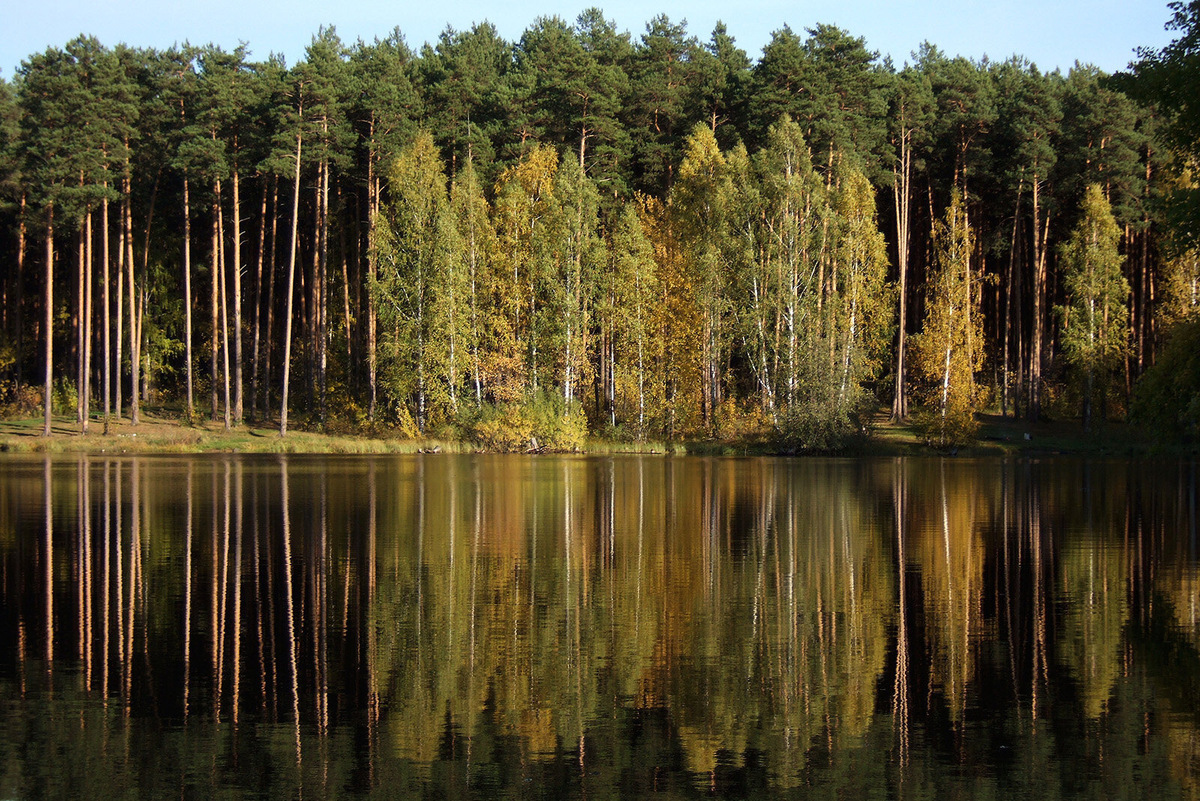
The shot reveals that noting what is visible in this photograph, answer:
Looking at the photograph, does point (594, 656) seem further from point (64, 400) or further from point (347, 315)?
point (64, 400)

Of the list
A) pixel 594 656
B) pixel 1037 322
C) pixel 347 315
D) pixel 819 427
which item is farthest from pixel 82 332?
pixel 594 656

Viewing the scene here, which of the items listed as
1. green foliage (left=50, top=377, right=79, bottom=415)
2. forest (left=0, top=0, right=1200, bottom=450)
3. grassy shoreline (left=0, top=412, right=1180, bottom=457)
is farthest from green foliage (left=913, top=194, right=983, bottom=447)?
green foliage (left=50, top=377, right=79, bottom=415)

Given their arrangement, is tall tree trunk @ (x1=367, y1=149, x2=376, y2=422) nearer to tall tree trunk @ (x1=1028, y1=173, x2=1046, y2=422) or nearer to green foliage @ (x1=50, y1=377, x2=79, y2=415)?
green foliage @ (x1=50, y1=377, x2=79, y2=415)

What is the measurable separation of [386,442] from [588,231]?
14.6 m

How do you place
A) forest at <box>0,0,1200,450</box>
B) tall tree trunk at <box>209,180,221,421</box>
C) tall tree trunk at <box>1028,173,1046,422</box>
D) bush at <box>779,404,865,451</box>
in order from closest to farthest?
bush at <box>779,404,865,451</box> → forest at <box>0,0,1200,450</box> → tall tree trunk at <box>209,180,221,421</box> → tall tree trunk at <box>1028,173,1046,422</box>

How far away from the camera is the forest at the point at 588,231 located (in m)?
56.9

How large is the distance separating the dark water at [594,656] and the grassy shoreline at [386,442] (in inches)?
1211

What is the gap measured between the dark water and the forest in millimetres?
33337

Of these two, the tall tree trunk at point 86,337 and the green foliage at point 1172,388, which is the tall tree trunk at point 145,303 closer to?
the tall tree trunk at point 86,337

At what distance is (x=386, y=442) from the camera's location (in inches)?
2227

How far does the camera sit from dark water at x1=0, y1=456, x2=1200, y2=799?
8.54 metres

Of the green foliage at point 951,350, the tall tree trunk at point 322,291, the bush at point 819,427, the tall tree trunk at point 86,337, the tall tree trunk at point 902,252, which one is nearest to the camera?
the bush at point 819,427

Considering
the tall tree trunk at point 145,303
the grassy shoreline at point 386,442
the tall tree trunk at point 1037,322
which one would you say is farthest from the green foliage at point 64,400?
the tall tree trunk at point 1037,322

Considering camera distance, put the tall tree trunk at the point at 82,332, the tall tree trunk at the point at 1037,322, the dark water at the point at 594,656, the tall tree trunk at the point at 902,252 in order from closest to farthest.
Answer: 1. the dark water at the point at 594,656
2. the tall tree trunk at the point at 82,332
3. the tall tree trunk at the point at 902,252
4. the tall tree trunk at the point at 1037,322
